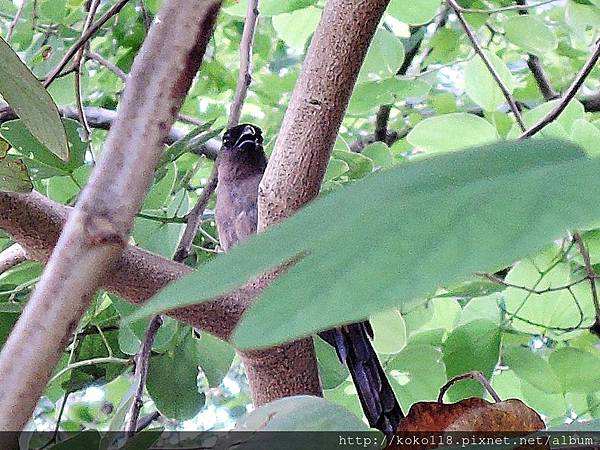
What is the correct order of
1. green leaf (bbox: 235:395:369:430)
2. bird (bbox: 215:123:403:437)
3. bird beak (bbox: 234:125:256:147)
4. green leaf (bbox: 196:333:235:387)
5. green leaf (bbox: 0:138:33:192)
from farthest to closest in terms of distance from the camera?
1. bird beak (bbox: 234:125:256:147)
2. green leaf (bbox: 196:333:235:387)
3. bird (bbox: 215:123:403:437)
4. green leaf (bbox: 0:138:33:192)
5. green leaf (bbox: 235:395:369:430)

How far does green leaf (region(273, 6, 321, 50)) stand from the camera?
0.82m

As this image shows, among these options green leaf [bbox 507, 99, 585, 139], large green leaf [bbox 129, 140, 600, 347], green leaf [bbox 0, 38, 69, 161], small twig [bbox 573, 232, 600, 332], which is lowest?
small twig [bbox 573, 232, 600, 332]

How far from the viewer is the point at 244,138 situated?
A: 922mm

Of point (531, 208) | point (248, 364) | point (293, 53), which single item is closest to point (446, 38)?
point (293, 53)

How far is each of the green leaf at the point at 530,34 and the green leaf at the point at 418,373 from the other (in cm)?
35

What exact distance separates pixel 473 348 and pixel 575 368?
0.07 metres

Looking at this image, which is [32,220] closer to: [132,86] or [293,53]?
[132,86]

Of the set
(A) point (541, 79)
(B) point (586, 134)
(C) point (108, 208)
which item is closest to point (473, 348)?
(B) point (586, 134)

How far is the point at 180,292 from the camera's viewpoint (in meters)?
0.12

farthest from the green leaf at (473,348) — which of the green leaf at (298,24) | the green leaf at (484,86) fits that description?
the green leaf at (298,24)

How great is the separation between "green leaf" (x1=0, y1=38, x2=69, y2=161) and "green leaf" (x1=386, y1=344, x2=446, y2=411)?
0.34 metres

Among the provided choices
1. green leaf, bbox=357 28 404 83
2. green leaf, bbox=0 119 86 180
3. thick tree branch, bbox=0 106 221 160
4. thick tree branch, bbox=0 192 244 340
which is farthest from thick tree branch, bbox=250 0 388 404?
thick tree branch, bbox=0 106 221 160

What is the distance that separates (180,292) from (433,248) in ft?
0.13

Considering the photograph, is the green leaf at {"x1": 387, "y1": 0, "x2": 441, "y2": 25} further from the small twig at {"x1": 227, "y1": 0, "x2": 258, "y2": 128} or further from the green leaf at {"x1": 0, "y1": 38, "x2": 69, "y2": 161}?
the green leaf at {"x1": 0, "y1": 38, "x2": 69, "y2": 161}
